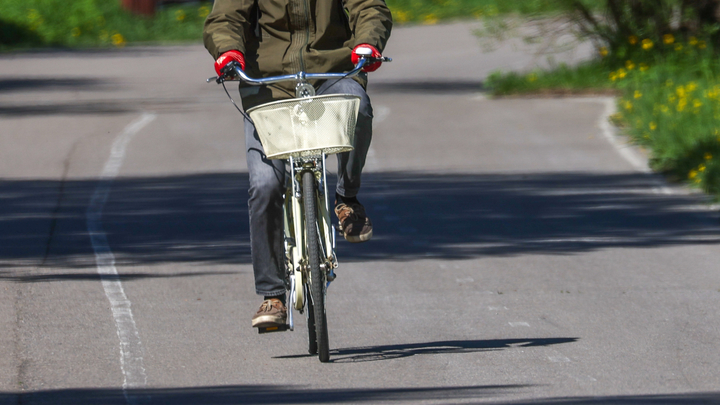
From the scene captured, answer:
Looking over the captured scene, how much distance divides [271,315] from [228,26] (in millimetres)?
1368

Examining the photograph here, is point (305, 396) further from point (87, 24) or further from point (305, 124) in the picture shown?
point (87, 24)

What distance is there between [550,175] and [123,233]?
5280 millimetres

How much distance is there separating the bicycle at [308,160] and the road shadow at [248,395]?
45cm

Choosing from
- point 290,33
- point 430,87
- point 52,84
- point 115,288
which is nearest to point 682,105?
point 115,288

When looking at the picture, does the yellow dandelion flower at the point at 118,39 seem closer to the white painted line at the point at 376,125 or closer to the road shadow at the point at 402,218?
the white painted line at the point at 376,125

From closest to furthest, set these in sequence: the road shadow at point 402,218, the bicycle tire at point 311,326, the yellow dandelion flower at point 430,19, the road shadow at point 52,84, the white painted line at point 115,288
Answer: the white painted line at point 115,288
the bicycle tire at point 311,326
the road shadow at point 402,218
the road shadow at point 52,84
the yellow dandelion flower at point 430,19

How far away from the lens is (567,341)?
653 cm

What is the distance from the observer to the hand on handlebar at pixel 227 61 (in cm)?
572

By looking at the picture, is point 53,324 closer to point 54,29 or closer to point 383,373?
point 383,373

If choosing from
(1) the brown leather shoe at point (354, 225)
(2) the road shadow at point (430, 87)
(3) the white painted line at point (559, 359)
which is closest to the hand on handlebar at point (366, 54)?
(1) the brown leather shoe at point (354, 225)

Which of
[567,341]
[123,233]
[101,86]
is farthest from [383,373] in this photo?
[101,86]

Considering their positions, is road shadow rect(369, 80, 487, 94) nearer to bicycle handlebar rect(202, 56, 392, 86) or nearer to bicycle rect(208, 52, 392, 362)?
bicycle rect(208, 52, 392, 362)

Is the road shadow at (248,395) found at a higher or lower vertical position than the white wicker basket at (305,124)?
lower

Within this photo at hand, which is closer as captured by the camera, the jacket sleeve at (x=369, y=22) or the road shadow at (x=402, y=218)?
the jacket sleeve at (x=369, y=22)
